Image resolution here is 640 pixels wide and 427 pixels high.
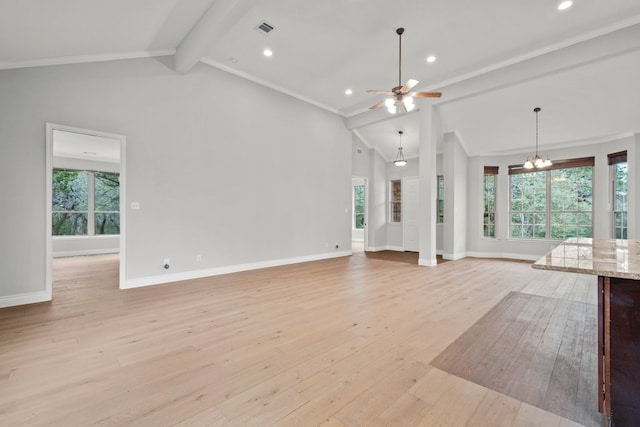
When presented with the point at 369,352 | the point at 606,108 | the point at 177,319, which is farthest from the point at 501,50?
the point at 177,319

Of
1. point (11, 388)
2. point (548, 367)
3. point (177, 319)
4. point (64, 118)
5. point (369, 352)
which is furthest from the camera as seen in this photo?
point (64, 118)

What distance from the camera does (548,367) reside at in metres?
2.12

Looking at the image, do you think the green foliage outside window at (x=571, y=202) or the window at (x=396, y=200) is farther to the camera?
the window at (x=396, y=200)

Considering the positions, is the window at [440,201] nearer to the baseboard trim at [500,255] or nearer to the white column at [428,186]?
the baseboard trim at [500,255]

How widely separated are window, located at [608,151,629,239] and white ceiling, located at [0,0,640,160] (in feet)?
1.99

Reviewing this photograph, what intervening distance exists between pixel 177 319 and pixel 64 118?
3.10 m

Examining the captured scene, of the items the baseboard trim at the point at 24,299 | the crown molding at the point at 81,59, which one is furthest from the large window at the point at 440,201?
the baseboard trim at the point at 24,299

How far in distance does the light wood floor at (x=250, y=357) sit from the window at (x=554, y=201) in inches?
129

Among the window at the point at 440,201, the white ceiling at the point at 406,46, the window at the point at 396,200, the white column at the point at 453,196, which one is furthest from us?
the window at the point at 396,200

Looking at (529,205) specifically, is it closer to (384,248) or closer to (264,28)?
(384,248)

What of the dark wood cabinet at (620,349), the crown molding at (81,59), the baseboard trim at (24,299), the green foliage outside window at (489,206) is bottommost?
the baseboard trim at (24,299)

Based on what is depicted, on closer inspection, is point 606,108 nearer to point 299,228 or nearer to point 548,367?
point 548,367

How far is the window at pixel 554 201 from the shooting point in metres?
6.75

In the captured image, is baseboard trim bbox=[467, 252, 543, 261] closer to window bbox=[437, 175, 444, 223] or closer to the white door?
window bbox=[437, 175, 444, 223]
